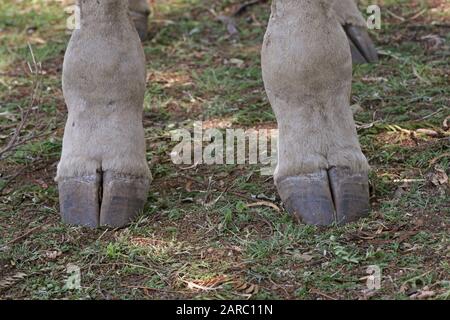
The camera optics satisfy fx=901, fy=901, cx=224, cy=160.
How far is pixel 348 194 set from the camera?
2.80 metres

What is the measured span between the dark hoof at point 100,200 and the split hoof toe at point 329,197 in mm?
529

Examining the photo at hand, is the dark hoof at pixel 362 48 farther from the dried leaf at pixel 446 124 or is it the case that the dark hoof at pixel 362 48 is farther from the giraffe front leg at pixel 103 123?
the giraffe front leg at pixel 103 123

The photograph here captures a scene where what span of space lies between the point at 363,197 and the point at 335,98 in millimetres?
330

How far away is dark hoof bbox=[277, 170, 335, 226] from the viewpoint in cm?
278

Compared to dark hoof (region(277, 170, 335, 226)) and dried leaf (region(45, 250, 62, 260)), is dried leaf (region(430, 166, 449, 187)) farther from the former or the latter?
dried leaf (region(45, 250, 62, 260))

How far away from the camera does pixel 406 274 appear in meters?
2.48

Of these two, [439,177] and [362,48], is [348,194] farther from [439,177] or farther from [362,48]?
[362,48]

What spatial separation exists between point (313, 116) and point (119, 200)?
2.23ft

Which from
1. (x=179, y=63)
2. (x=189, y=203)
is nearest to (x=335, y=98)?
(x=189, y=203)

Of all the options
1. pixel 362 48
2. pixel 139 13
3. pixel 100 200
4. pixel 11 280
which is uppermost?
pixel 139 13

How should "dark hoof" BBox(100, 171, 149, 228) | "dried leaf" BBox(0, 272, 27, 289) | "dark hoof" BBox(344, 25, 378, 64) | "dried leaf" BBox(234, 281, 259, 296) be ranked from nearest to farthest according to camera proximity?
"dried leaf" BBox(234, 281, 259, 296) → "dried leaf" BBox(0, 272, 27, 289) → "dark hoof" BBox(100, 171, 149, 228) → "dark hoof" BBox(344, 25, 378, 64)

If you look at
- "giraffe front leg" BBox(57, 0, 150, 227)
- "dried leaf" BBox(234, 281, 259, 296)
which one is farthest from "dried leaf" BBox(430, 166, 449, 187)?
"giraffe front leg" BBox(57, 0, 150, 227)

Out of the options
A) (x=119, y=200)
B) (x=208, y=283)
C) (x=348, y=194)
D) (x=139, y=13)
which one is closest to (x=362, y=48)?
(x=139, y=13)

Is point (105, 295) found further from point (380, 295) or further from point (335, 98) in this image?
point (335, 98)
